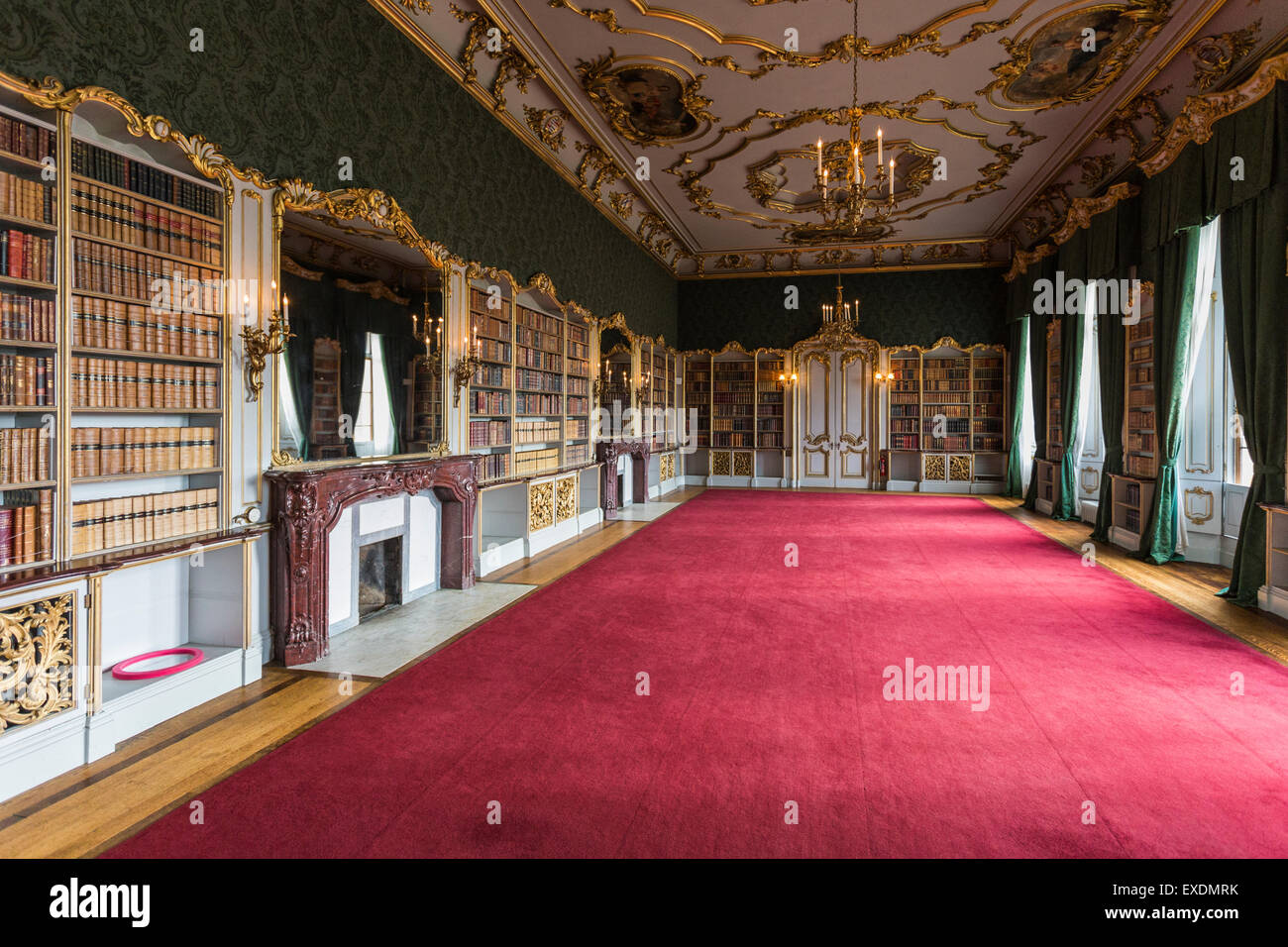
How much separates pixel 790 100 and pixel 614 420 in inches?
196

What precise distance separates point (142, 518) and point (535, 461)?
4.66 m

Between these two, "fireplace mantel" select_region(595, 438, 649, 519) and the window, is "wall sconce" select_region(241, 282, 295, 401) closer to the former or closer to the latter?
the window

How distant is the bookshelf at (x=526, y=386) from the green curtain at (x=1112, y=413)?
6349 millimetres

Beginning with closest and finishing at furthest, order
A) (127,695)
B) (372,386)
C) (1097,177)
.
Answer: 1. (127,695)
2. (372,386)
3. (1097,177)

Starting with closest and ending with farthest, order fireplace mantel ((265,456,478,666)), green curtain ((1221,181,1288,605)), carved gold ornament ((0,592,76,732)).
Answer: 1. carved gold ornament ((0,592,76,732))
2. fireplace mantel ((265,456,478,666))
3. green curtain ((1221,181,1288,605))

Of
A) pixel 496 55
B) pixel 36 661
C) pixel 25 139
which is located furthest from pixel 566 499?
pixel 25 139

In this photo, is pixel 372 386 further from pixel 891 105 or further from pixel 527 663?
pixel 891 105

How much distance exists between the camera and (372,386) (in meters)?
4.99

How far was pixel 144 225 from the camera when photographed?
3340 millimetres

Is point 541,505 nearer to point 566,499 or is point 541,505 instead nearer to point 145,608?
point 566,499

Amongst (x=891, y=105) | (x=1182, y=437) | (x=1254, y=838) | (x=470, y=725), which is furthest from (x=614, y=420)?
(x=1254, y=838)

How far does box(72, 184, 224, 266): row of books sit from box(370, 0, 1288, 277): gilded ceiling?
7.90 ft

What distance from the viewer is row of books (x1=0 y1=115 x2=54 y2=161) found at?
2.75 m

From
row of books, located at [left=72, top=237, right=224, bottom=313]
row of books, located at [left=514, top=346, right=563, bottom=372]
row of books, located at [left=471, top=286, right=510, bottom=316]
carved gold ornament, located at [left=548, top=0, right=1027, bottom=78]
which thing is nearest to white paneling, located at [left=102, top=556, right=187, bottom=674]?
row of books, located at [left=72, top=237, right=224, bottom=313]
